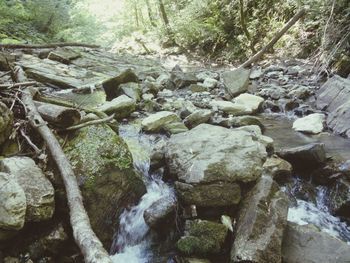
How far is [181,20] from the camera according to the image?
563 inches

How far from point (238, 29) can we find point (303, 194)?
9955mm

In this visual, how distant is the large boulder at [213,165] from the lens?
3281mm

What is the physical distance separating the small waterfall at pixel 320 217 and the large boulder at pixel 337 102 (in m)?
2.02

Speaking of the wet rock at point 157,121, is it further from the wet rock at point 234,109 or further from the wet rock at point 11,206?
the wet rock at point 11,206

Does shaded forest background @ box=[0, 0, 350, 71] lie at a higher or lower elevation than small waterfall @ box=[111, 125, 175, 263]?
Answer: higher

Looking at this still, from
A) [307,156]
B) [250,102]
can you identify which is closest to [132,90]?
[250,102]

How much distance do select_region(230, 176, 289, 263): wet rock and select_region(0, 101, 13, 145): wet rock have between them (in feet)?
7.67

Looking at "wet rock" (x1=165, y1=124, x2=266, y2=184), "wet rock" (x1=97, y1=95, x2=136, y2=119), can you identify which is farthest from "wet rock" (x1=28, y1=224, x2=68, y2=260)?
"wet rock" (x1=97, y1=95, x2=136, y2=119)

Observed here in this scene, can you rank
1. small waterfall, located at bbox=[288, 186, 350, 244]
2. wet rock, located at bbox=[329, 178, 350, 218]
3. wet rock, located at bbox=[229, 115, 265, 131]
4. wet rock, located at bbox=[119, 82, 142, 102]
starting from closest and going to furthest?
small waterfall, located at bbox=[288, 186, 350, 244]
wet rock, located at bbox=[329, 178, 350, 218]
wet rock, located at bbox=[229, 115, 265, 131]
wet rock, located at bbox=[119, 82, 142, 102]

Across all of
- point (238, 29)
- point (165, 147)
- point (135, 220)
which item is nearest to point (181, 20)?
point (238, 29)

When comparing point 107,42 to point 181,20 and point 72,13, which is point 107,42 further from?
point 181,20

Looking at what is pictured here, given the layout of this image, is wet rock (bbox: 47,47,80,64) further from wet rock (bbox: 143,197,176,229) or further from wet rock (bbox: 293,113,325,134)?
wet rock (bbox: 143,197,176,229)

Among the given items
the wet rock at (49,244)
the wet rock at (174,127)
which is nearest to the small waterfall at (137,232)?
the wet rock at (49,244)

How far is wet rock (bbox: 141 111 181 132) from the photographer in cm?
539
